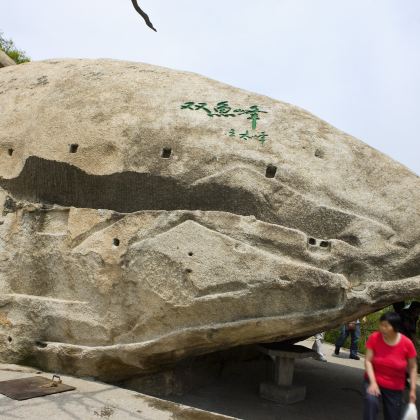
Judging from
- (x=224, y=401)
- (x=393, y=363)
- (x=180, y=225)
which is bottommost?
(x=224, y=401)

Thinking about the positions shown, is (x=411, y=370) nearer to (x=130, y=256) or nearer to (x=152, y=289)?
(x=152, y=289)

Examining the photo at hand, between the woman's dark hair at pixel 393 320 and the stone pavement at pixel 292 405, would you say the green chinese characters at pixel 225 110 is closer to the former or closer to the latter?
the woman's dark hair at pixel 393 320

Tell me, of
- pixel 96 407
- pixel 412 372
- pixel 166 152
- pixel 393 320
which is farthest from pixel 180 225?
pixel 412 372

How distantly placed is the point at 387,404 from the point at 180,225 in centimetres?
258

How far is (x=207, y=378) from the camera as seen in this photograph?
22.0 feet

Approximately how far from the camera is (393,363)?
3.46 m

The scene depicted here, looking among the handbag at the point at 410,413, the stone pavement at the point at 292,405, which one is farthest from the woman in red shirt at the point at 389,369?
the stone pavement at the point at 292,405

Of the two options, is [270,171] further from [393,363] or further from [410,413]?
[410,413]

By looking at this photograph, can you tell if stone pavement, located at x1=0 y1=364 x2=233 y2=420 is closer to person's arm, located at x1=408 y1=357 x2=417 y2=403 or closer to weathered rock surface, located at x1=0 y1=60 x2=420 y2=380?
weathered rock surface, located at x1=0 y1=60 x2=420 y2=380

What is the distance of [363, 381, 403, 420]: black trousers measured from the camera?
3451 mm

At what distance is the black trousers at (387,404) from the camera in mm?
3451

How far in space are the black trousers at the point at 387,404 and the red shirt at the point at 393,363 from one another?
0.06 m

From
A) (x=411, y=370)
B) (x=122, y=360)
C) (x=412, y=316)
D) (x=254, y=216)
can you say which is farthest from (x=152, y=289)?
(x=412, y=316)

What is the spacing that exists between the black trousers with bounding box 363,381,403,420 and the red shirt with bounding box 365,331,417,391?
0.20ft
